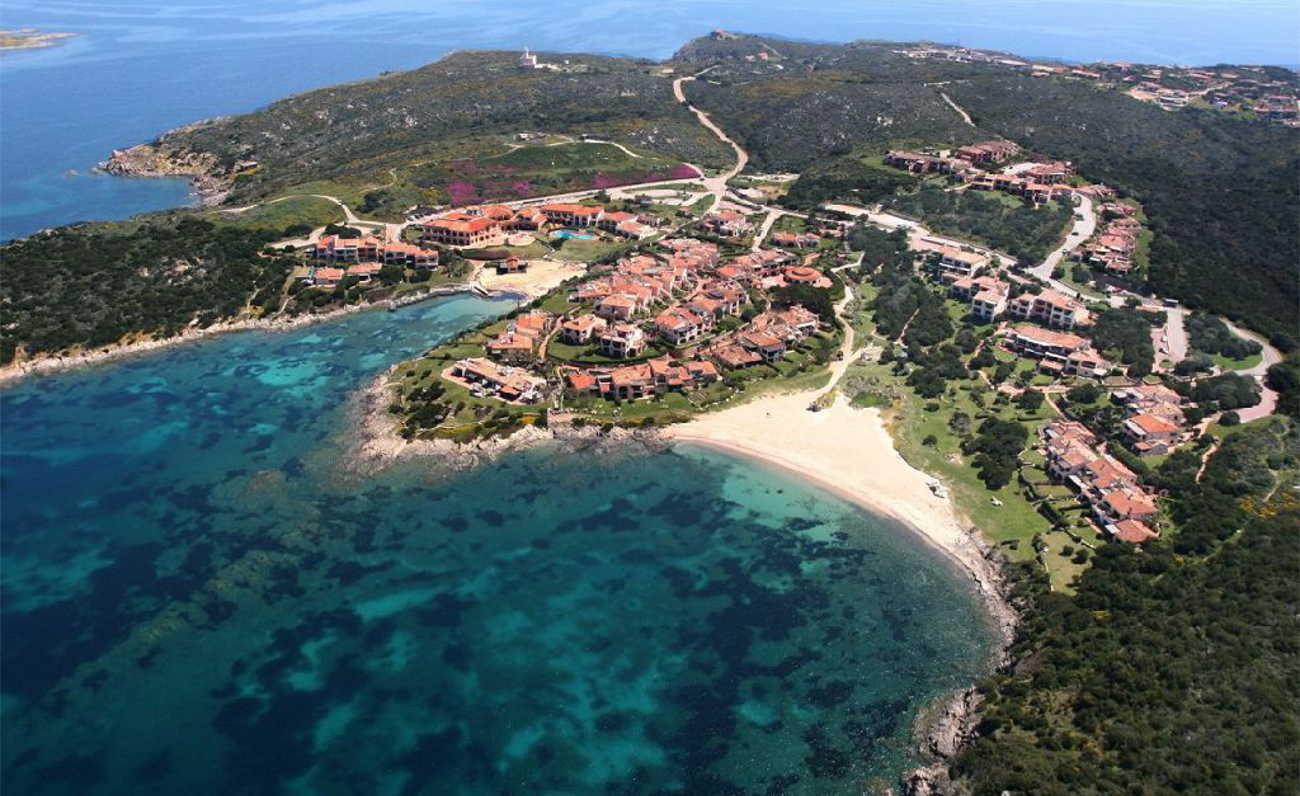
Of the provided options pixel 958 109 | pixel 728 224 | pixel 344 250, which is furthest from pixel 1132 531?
pixel 958 109

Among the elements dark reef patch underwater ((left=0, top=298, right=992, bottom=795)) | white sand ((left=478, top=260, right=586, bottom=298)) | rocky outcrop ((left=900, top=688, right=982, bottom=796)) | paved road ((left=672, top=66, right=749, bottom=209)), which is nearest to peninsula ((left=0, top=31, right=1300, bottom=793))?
rocky outcrop ((left=900, top=688, right=982, bottom=796))

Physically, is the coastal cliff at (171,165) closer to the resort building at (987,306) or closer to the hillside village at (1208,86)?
the resort building at (987,306)

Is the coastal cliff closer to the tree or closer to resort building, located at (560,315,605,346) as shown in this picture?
resort building, located at (560,315,605,346)

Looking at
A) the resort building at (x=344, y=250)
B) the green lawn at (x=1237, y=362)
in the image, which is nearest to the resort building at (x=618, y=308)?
the resort building at (x=344, y=250)

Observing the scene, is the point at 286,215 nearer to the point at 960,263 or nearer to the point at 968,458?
the point at 960,263

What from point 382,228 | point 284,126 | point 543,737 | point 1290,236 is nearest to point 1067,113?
point 1290,236

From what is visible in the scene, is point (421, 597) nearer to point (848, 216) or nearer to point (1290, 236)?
point (848, 216)

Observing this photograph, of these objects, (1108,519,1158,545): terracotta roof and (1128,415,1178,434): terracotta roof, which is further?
(1128,415,1178,434): terracotta roof
